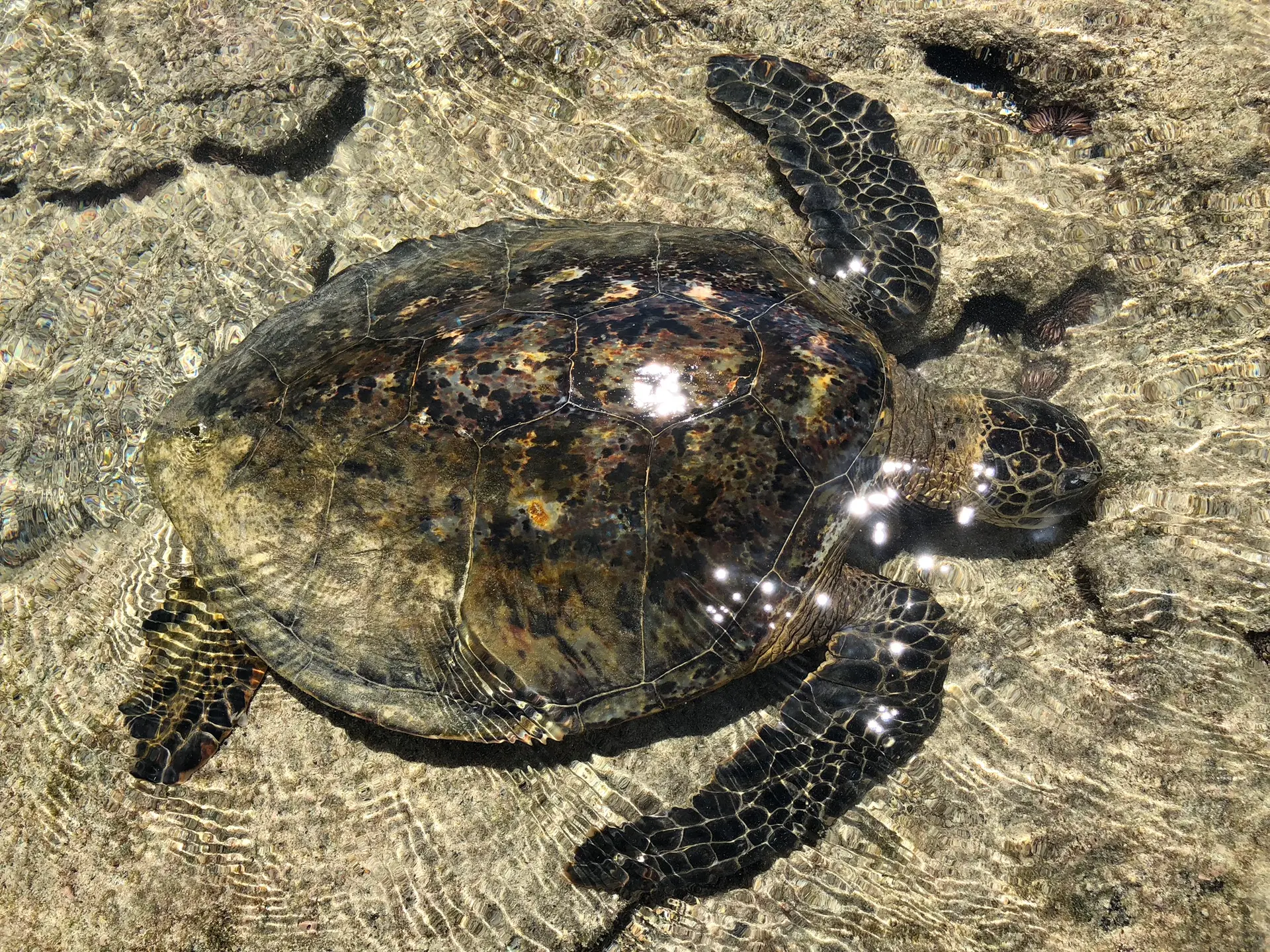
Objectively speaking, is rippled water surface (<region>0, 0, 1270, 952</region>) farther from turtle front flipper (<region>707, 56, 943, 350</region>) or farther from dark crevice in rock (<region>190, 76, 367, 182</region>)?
turtle front flipper (<region>707, 56, 943, 350</region>)

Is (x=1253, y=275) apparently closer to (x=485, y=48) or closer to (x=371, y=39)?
(x=485, y=48)

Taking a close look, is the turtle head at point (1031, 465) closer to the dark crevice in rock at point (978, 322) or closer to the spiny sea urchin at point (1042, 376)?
the spiny sea urchin at point (1042, 376)

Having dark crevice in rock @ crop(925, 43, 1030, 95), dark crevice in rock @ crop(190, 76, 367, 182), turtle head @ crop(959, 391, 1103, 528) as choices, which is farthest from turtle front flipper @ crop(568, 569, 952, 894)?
dark crevice in rock @ crop(190, 76, 367, 182)

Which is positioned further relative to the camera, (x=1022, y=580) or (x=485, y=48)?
(x=485, y=48)

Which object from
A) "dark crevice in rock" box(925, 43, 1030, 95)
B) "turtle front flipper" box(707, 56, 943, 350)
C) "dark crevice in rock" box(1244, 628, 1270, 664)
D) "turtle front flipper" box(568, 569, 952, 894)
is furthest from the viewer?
"dark crevice in rock" box(925, 43, 1030, 95)

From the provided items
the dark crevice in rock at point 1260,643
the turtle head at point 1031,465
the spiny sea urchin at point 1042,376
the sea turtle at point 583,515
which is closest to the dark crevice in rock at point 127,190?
the sea turtle at point 583,515

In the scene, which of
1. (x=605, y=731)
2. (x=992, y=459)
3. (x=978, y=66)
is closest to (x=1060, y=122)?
(x=978, y=66)

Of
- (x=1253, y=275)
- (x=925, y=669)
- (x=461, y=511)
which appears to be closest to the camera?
(x=461, y=511)

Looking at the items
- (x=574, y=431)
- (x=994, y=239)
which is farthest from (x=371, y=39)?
(x=994, y=239)
